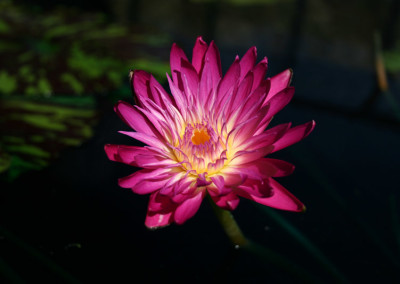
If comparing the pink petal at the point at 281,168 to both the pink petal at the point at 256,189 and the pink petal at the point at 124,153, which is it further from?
the pink petal at the point at 124,153

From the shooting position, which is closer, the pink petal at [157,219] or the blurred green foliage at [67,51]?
the pink petal at [157,219]

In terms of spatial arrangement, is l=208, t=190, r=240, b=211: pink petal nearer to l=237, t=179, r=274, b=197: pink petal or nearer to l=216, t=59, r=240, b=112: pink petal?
l=237, t=179, r=274, b=197: pink petal

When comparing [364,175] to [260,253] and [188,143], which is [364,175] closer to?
[260,253]

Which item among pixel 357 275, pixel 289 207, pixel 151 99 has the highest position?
pixel 151 99

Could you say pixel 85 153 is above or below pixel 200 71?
below

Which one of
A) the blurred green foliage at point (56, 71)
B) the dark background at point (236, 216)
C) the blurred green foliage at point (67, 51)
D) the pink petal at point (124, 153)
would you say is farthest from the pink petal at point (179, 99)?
the blurred green foliage at point (67, 51)

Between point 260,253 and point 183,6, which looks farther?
point 183,6

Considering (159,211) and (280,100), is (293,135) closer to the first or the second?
(280,100)

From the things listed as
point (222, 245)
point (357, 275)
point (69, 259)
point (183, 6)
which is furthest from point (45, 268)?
point (183, 6)
